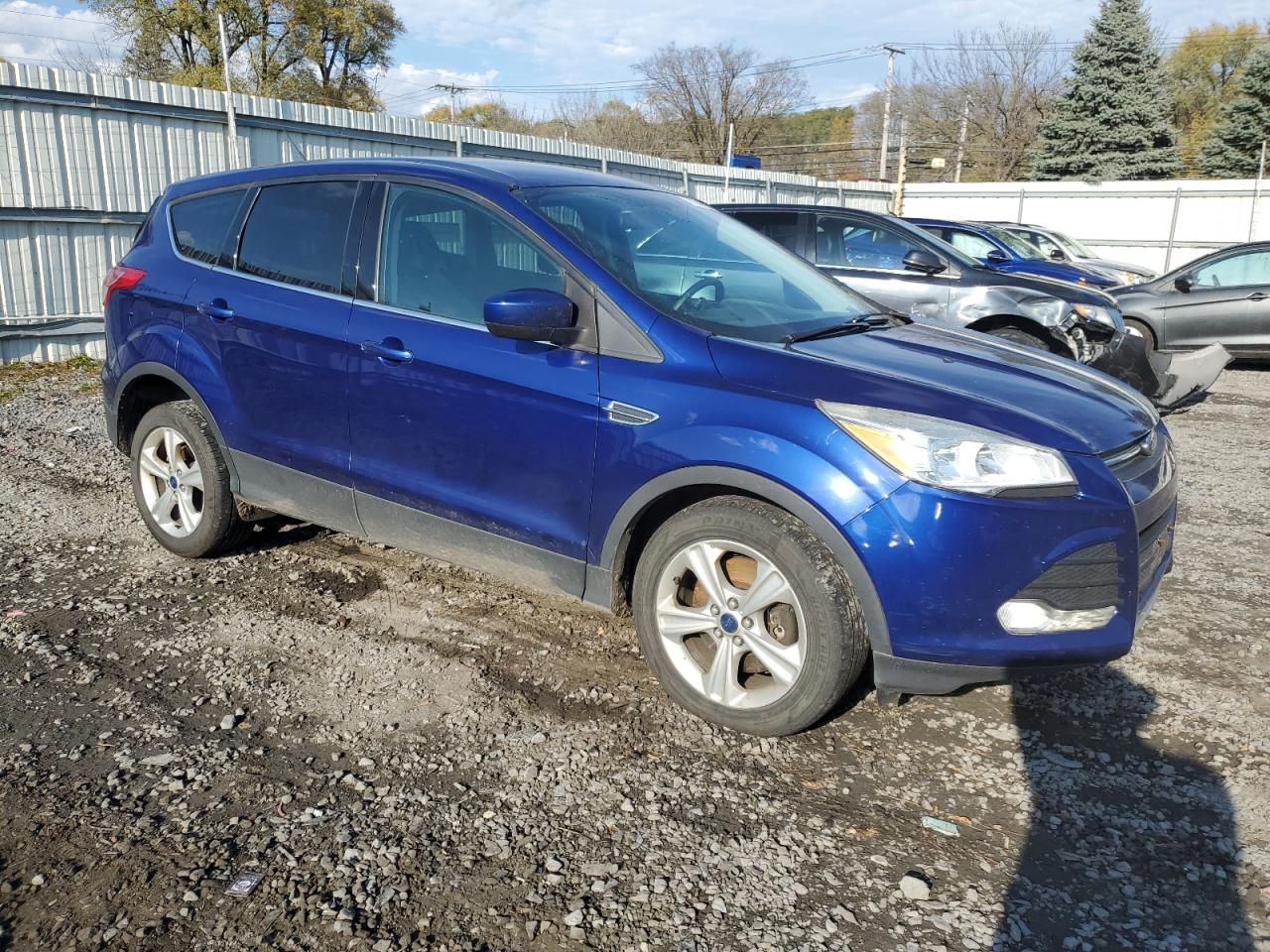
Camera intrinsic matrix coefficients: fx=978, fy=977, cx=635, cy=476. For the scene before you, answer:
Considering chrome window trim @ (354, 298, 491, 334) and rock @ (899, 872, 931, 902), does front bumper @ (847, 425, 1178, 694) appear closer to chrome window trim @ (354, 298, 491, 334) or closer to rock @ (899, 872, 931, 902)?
rock @ (899, 872, 931, 902)

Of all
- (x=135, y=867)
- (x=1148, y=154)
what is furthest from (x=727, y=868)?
(x=1148, y=154)

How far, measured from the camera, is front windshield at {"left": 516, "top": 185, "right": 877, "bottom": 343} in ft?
11.4

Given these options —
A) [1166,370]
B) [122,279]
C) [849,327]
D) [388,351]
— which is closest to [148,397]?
[122,279]

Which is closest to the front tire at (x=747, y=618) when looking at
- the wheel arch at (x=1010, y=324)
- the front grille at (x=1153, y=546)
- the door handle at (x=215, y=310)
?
the front grille at (x=1153, y=546)

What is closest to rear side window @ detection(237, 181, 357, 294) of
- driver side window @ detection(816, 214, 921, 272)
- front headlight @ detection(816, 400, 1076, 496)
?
front headlight @ detection(816, 400, 1076, 496)

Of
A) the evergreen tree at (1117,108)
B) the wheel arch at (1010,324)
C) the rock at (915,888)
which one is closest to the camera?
the rock at (915,888)

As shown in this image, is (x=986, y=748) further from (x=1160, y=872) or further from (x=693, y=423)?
(x=693, y=423)

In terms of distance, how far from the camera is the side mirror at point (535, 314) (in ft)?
10.7

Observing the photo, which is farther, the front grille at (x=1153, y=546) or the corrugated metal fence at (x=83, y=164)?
the corrugated metal fence at (x=83, y=164)

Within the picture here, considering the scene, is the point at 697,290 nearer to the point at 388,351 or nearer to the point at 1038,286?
the point at 388,351

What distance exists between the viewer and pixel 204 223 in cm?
457

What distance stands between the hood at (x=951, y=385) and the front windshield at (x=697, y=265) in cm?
22

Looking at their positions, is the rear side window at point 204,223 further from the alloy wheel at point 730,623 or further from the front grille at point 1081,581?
the front grille at point 1081,581

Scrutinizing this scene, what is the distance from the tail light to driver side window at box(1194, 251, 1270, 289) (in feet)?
37.4
